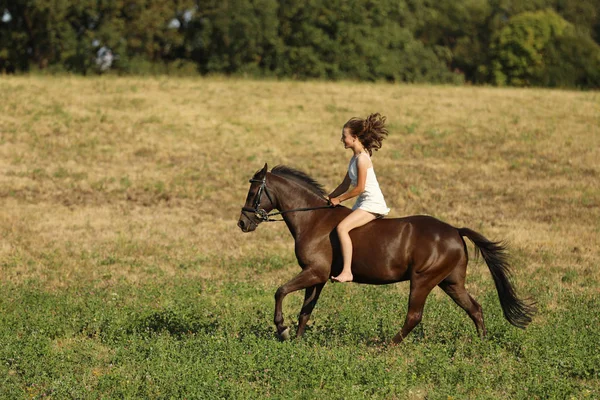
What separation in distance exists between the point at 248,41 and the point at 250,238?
37.5m

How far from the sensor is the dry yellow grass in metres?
18.1

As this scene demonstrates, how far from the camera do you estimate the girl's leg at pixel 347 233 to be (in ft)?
33.2

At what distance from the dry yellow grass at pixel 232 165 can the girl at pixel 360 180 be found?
5.79m

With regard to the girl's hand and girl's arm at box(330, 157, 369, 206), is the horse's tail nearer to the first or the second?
girl's arm at box(330, 157, 369, 206)

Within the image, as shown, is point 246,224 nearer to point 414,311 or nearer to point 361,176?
point 361,176

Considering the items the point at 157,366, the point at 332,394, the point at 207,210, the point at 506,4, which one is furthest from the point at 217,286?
the point at 506,4

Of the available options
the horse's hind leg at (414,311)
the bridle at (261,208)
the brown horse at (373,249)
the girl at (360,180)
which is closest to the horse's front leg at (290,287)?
the brown horse at (373,249)

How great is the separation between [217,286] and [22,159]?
15.5m

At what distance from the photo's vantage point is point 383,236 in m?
10.3

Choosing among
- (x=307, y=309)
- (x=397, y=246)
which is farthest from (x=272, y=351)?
(x=397, y=246)

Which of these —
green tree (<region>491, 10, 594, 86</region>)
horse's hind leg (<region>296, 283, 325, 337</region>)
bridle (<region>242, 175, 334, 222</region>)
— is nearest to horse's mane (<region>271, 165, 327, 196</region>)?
bridle (<region>242, 175, 334, 222</region>)

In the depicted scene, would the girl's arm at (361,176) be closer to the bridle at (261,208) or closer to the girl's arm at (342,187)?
the girl's arm at (342,187)

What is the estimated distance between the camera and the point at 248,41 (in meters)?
55.2

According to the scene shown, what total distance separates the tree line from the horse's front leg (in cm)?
4055
